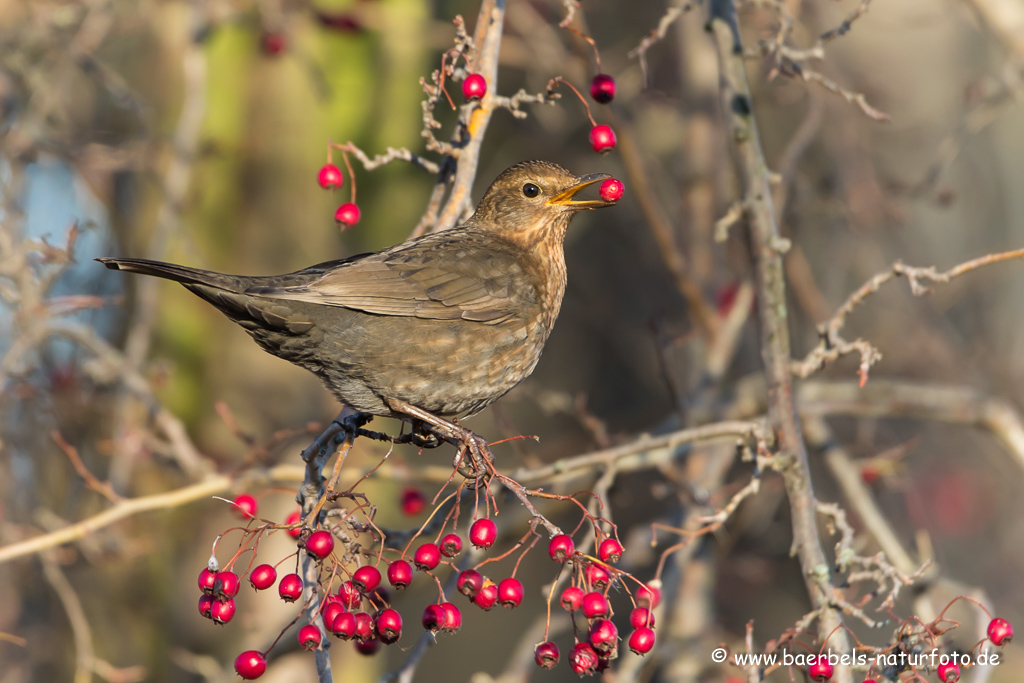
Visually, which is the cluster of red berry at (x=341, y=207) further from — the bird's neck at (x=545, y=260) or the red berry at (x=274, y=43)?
the red berry at (x=274, y=43)

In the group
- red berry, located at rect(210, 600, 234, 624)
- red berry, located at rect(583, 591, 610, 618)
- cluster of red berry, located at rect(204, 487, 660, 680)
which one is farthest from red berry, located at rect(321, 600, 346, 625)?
red berry, located at rect(583, 591, 610, 618)

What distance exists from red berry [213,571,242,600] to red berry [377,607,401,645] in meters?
0.43

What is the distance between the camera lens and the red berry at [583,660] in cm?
234

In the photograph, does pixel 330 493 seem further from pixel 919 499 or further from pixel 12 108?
pixel 919 499

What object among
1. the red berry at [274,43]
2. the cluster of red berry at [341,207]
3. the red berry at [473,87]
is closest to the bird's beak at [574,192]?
the red berry at [473,87]

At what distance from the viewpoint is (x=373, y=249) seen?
212 inches

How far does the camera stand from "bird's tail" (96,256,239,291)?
2502 mm

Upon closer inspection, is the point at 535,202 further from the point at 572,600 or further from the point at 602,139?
the point at 572,600

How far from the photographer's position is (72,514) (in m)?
5.23

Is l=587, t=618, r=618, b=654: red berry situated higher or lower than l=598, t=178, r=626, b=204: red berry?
lower

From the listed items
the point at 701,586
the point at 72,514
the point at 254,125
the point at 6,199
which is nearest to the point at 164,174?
the point at 254,125

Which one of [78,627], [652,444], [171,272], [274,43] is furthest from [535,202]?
[78,627]

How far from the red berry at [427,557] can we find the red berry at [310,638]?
323 millimetres

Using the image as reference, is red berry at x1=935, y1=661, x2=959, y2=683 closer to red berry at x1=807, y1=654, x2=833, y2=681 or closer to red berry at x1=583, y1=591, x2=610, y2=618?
red berry at x1=807, y1=654, x2=833, y2=681
